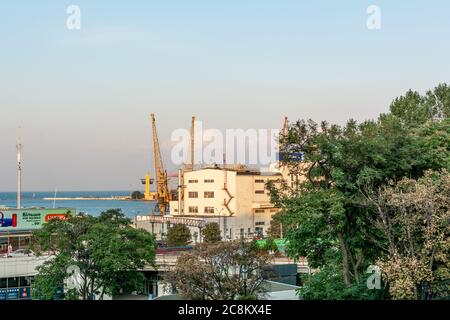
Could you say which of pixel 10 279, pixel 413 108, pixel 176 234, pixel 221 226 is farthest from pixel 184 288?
pixel 221 226

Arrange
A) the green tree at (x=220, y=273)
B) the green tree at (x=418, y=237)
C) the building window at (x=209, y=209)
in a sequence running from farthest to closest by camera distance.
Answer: the building window at (x=209, y=209), the green tree at (x=220, y=273), the green tree at (x=418, y=237)

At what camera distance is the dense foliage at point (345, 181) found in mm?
12219

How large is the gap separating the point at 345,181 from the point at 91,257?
329 inches

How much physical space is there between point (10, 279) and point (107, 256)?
6160 mm

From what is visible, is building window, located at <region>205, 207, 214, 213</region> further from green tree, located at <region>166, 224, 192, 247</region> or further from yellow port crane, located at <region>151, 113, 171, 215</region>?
yellow port crane, located at <region>151, 113, 171, 215</region>

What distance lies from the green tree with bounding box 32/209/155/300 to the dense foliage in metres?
5.73

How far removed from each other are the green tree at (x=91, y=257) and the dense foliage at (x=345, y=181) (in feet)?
18.8

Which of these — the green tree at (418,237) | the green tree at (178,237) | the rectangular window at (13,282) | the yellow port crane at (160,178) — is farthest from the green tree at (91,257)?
the yellow port crane at (160,178)

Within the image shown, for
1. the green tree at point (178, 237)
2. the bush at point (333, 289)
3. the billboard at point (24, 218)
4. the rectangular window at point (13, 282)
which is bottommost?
the rectangular window at point (13, 282)

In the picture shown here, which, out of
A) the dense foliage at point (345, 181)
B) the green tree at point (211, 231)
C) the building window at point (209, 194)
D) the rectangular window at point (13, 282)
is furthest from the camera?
the building window at point (209, 194)

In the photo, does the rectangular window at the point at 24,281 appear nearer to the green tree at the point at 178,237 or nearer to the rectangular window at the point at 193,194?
the green tree at the point at 178,237

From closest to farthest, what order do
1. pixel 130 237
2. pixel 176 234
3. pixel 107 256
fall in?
pixel 107 256 < pixel 130 237 < pixel 176 234

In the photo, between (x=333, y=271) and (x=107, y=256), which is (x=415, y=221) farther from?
(x=107, y=256)

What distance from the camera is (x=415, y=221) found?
10.6m
